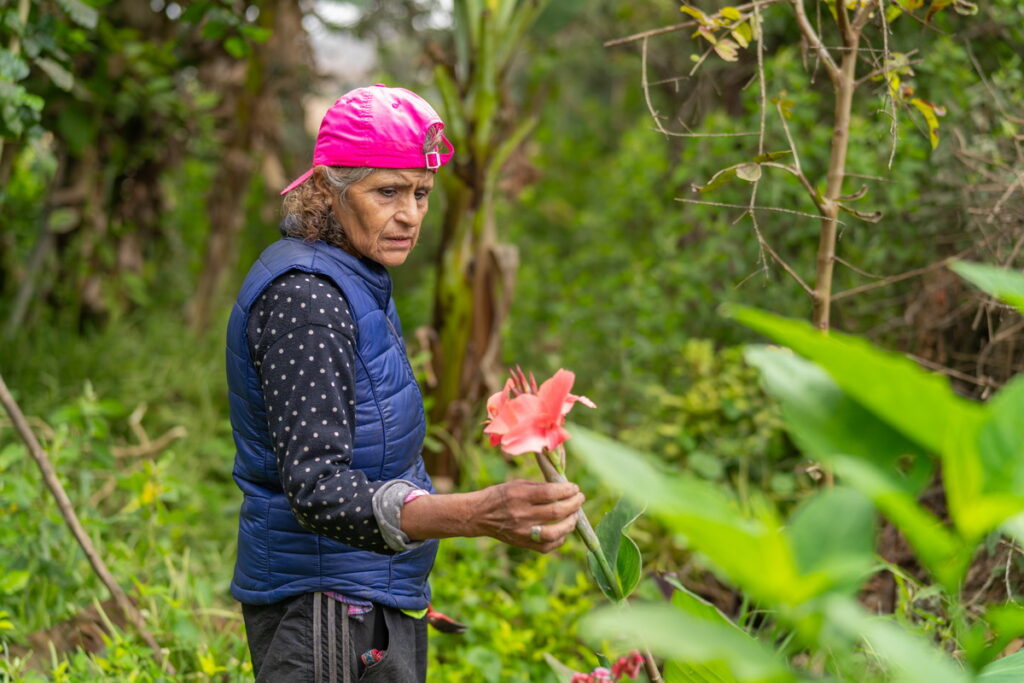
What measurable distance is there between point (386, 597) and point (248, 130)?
427 cm

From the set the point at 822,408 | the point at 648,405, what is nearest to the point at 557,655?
the point at 648,405

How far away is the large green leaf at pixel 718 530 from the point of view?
670mm

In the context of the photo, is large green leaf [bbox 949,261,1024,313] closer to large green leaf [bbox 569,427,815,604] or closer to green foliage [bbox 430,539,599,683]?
large green leaf [bbox 569,427,815,604]

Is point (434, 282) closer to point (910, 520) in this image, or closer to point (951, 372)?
point (951, 372)

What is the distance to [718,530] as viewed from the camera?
0.67 metres

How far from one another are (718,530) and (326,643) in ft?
3.89

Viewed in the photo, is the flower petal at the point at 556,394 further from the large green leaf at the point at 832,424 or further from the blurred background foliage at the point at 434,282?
the blurred background foliage at the point at 434,282

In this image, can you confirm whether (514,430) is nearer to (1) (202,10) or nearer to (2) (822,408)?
(2) (822,408)

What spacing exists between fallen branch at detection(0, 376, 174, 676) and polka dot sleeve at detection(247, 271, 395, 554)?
1067 mm

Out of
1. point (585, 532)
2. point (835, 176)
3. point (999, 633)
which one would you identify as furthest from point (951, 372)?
point (999, 633)

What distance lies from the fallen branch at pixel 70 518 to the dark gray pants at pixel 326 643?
79 cm

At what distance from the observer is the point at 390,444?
1.67 metres

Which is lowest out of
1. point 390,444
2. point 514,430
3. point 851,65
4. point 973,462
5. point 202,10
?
point 390,444

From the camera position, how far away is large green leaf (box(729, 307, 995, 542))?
73 centimetres
